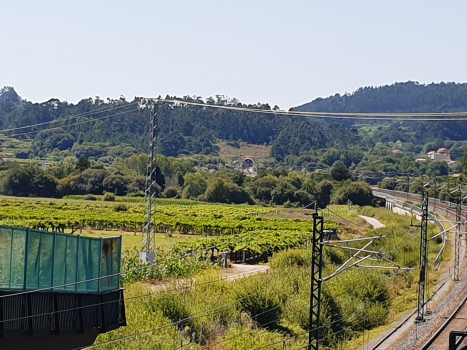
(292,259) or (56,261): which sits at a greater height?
(56,261)

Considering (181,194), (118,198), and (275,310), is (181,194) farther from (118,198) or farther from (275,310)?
(275,310)

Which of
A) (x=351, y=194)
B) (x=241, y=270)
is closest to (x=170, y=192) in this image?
(x=351, y=194)

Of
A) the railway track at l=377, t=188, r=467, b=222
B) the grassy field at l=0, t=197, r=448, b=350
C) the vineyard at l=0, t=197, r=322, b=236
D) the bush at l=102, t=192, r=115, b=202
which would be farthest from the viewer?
the bush at l=102, t=192, r=115, b=202

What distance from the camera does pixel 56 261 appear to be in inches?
596

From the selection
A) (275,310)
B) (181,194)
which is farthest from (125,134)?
(275,310)

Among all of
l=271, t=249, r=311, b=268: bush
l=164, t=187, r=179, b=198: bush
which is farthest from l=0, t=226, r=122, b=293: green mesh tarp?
l=164, t=187, r=179, b=198: bush

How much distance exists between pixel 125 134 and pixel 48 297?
18373cm

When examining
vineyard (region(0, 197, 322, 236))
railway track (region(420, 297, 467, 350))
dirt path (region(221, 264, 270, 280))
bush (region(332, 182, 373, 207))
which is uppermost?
bush (region(332, 182, 373, 207))

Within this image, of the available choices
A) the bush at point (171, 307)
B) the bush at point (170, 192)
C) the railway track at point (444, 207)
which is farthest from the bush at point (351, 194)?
the bush at point (171, 307)

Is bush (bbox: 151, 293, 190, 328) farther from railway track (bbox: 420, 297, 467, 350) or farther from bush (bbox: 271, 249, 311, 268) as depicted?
bush (bbox: 271, 249, 311, 268)

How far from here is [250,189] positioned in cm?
9800

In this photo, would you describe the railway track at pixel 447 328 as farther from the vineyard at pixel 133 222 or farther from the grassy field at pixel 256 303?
the vineyard at pixel 133 222

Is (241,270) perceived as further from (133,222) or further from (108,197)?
(108,197)

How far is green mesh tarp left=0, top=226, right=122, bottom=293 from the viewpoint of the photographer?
13852mm
